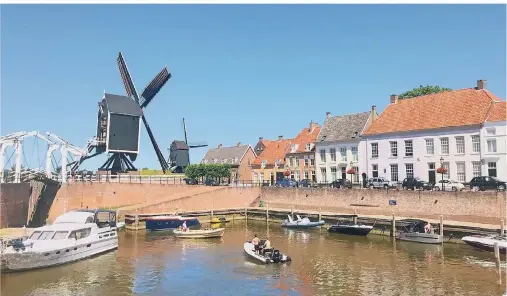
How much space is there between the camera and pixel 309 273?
28.2 m

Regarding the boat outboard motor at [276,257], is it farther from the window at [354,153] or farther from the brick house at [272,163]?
the brick house at [272,163]

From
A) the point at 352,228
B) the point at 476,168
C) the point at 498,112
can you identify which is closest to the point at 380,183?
the point at 476,168

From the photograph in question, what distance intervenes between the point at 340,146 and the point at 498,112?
75.8 feet

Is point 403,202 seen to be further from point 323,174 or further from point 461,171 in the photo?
point 323,174

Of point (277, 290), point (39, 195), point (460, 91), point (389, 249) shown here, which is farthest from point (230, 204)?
point (277, 290)

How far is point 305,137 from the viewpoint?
78625mm

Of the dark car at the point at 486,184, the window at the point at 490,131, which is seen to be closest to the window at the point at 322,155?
the window at the point at 490,131

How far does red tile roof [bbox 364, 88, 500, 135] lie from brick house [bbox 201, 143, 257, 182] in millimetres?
34215

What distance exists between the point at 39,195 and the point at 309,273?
3969 centimetres

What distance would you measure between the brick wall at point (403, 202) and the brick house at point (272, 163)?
1975 cm

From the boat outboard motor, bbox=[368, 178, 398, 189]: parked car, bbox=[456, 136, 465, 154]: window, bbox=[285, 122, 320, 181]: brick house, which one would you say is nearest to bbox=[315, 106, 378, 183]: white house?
bbox=[285, 122, 320, 181]: brick house

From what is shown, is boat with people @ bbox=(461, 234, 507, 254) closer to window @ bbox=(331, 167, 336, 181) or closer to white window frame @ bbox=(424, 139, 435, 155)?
white window frame @ bbox=(424, 139, 435, 155)

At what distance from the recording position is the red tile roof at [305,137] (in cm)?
7639

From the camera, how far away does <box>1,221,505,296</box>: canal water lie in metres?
24.7
